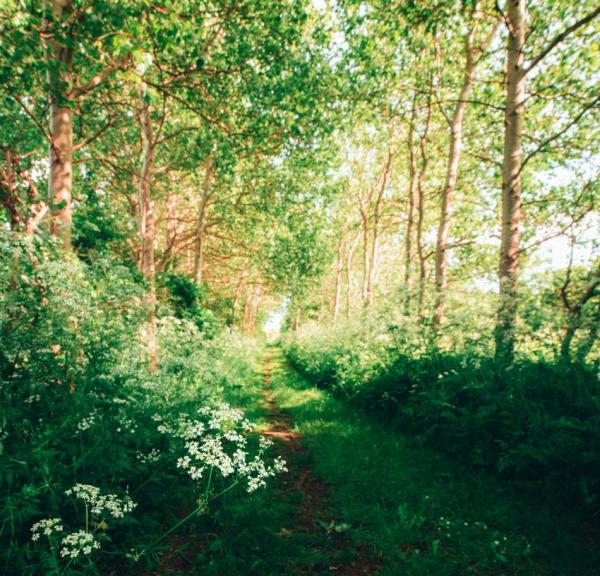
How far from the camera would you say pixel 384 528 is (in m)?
3.59

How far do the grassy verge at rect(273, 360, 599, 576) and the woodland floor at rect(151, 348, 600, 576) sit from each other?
1 cm

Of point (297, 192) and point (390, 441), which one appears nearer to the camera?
point (390, 441)

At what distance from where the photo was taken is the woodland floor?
10.1ft

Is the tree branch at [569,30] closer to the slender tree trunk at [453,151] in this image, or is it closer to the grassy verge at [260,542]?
the slender tree trunk at [453,151]

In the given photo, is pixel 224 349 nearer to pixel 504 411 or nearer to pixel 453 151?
pixel 504 411

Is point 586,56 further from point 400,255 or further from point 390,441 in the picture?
point 400,255

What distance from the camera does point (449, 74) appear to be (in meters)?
10.6

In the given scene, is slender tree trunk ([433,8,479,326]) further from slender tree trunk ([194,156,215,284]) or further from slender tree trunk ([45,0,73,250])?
slender tree trunk ([194,156,215,284])

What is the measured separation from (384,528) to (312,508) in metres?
0.96

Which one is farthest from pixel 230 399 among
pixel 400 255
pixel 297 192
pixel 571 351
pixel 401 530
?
pixel 400 255

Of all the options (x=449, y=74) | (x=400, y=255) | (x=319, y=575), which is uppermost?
(x=400, y=255)

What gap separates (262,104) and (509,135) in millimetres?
5371

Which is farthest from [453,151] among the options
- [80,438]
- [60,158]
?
[80,438]

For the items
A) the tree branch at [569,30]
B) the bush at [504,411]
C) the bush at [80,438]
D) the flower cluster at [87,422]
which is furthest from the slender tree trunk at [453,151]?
the flower cluster at [87,422]
